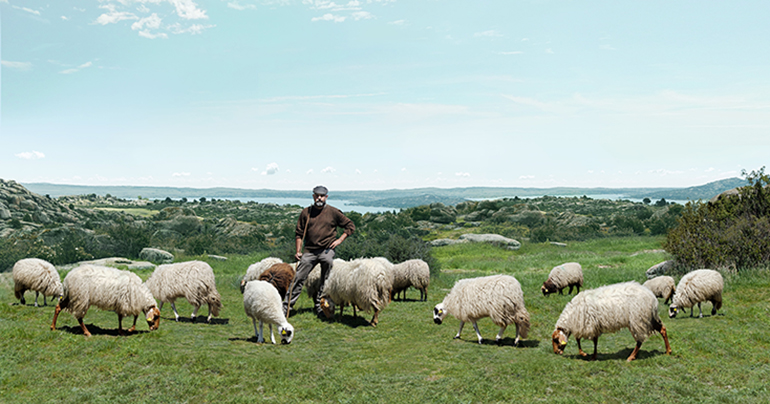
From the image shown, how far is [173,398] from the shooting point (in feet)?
20.8

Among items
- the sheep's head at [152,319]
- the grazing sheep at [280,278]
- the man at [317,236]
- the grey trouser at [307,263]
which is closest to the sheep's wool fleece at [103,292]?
the sheep's head at [152,319]

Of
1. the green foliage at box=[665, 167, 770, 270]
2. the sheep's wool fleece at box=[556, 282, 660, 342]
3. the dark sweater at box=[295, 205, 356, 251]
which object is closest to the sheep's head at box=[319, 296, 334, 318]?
the dark sweater at box=[295, 205, 356, 251]

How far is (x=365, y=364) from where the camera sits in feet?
26.3

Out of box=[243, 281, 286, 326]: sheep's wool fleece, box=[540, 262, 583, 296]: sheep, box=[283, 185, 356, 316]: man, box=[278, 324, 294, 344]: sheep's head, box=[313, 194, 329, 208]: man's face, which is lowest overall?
box=[540, 262, 583, 296]: sheep

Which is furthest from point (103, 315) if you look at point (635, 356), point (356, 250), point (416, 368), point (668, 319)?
point (668, 319)

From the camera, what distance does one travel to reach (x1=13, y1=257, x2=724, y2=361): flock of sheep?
26.1 feet

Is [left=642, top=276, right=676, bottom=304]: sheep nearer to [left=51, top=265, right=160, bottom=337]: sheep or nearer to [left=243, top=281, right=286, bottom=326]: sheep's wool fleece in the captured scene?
[left=243, top=281, right=286, bottom=326]: sheep's wool fleece

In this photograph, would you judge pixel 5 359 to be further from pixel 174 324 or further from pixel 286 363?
pixel 286 363

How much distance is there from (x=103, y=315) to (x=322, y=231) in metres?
6.07

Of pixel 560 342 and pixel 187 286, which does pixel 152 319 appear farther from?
pixel 560 342

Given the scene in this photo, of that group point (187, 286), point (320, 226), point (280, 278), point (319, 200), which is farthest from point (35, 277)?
point (319, 200)

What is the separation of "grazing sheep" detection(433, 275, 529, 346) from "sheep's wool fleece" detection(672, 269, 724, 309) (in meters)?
5.60

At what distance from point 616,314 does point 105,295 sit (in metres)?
10.0

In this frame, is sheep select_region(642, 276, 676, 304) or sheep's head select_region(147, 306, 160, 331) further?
sheep select_region(642, 276, 676, 304)
